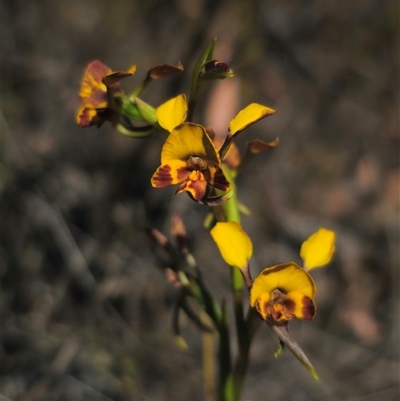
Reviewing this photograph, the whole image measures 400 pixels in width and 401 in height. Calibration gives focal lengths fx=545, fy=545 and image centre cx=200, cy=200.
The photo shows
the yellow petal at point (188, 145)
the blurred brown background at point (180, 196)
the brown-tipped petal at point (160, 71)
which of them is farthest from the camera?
the blurred brown background at point (180, 196)

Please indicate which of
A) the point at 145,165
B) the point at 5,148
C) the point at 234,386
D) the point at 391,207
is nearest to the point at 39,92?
the point at 5,148

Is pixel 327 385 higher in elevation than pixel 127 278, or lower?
lower

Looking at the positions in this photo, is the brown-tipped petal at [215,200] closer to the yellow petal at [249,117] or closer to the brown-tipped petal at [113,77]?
the yellow petal at [249,117]

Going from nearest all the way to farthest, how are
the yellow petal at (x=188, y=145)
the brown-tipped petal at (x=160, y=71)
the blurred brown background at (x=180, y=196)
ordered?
the yellow petal at (x=188, y=145) → the brown-tipped petal at (x=160, y=71) → the blurred brown background at (x=180, y=196)

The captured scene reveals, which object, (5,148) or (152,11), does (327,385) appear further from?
(152,11)

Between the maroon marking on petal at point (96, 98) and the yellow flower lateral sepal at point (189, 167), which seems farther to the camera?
Answer: the maroon marking on petal at point (96, 98)

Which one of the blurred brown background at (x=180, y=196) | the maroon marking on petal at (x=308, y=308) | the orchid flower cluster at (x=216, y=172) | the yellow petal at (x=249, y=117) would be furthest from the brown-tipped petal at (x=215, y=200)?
the blurred brown background at (x=180, y=196)
